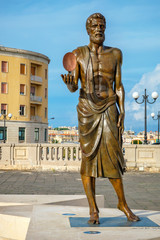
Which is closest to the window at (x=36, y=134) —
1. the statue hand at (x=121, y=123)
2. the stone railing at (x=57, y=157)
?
the stone railing at (x=57, y=157)

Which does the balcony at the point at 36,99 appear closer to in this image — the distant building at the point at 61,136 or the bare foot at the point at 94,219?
the distant building at the point at 61,136

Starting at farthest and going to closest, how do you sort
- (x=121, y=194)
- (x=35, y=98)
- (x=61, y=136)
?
(x=61, y=136)
(x=35, y=98)
(x=121, y=194)

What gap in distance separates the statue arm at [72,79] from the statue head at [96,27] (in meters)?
0.30

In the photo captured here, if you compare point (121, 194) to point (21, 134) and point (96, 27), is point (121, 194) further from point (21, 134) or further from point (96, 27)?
point (21, 134)

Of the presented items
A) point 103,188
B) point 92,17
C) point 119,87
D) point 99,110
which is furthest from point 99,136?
point 103,188

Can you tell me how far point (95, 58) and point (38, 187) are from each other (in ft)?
24.1

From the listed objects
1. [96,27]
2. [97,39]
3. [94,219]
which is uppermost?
[96,27]

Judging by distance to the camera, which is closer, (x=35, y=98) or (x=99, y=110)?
(x=99, y=110)

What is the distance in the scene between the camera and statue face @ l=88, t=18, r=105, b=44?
4.93 meters

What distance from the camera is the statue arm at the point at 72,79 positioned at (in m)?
4.67

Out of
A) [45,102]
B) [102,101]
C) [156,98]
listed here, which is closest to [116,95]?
[102,101]

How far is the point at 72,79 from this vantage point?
4.73 meters

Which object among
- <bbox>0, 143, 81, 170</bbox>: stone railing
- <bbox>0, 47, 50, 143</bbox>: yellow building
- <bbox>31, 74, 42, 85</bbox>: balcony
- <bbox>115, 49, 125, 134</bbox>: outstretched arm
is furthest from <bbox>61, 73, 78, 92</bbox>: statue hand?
<bbox>31, 74, 42, 85</bbox>: balcony

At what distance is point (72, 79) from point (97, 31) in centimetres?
74
